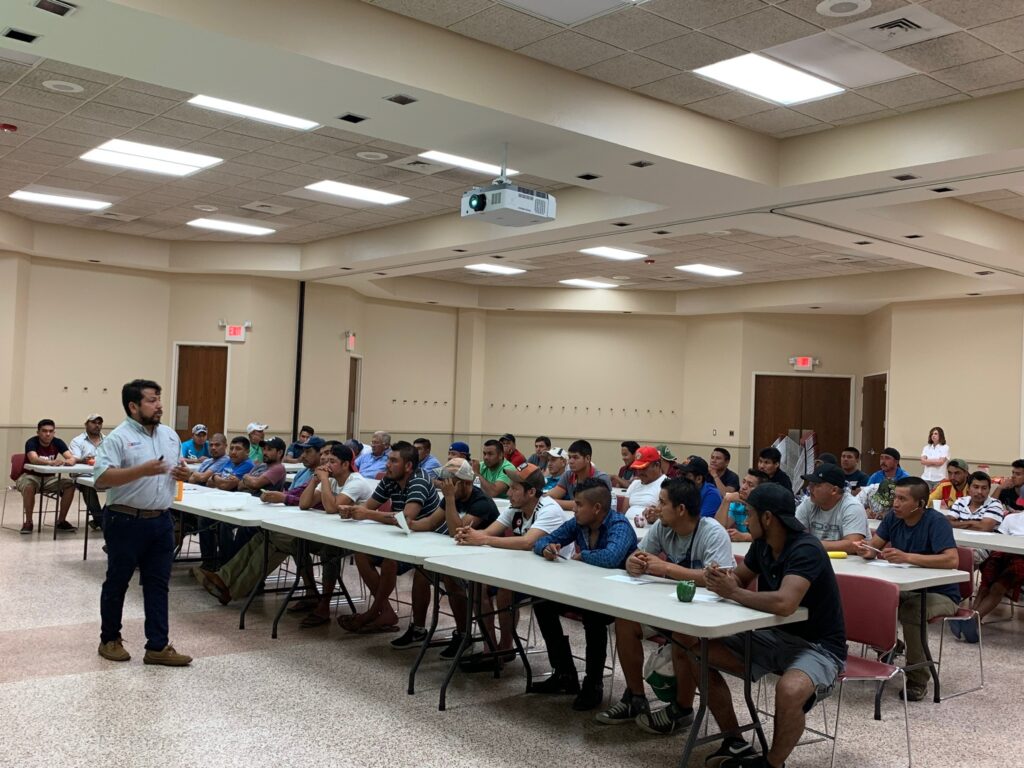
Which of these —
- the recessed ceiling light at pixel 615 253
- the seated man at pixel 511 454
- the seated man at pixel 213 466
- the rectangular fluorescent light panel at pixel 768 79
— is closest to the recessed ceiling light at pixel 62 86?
the seated man at pixel 213 466

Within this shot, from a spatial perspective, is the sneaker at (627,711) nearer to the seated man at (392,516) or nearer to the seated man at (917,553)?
the seated man at (917,553)

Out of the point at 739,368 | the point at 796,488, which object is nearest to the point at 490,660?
the point at 796,488

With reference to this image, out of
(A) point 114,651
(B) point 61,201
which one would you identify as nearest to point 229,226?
(B) point 61,201

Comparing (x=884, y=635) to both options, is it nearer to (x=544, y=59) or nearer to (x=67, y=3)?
(x=544, y=59)

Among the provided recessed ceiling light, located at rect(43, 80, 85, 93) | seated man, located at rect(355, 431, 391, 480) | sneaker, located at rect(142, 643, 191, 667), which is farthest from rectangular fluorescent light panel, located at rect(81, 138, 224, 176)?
sneaker, located at rect(142, 643, 191, 667)

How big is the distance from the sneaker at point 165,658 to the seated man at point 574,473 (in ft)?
9.85

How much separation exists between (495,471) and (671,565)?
433 cm

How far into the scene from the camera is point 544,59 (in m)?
6.80

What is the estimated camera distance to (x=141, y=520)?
206 inches

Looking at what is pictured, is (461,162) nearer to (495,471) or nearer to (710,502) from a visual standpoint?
(495,471)

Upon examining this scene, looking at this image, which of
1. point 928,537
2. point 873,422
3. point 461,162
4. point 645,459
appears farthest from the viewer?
point 873,422

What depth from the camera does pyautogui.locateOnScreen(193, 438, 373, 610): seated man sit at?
6.70 metres

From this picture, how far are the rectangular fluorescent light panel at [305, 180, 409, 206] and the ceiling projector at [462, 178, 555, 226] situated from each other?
3.34 metres

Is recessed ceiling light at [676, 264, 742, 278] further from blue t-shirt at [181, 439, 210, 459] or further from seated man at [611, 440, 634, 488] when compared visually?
blue t-shirt at [181, 439, 210, 459]
